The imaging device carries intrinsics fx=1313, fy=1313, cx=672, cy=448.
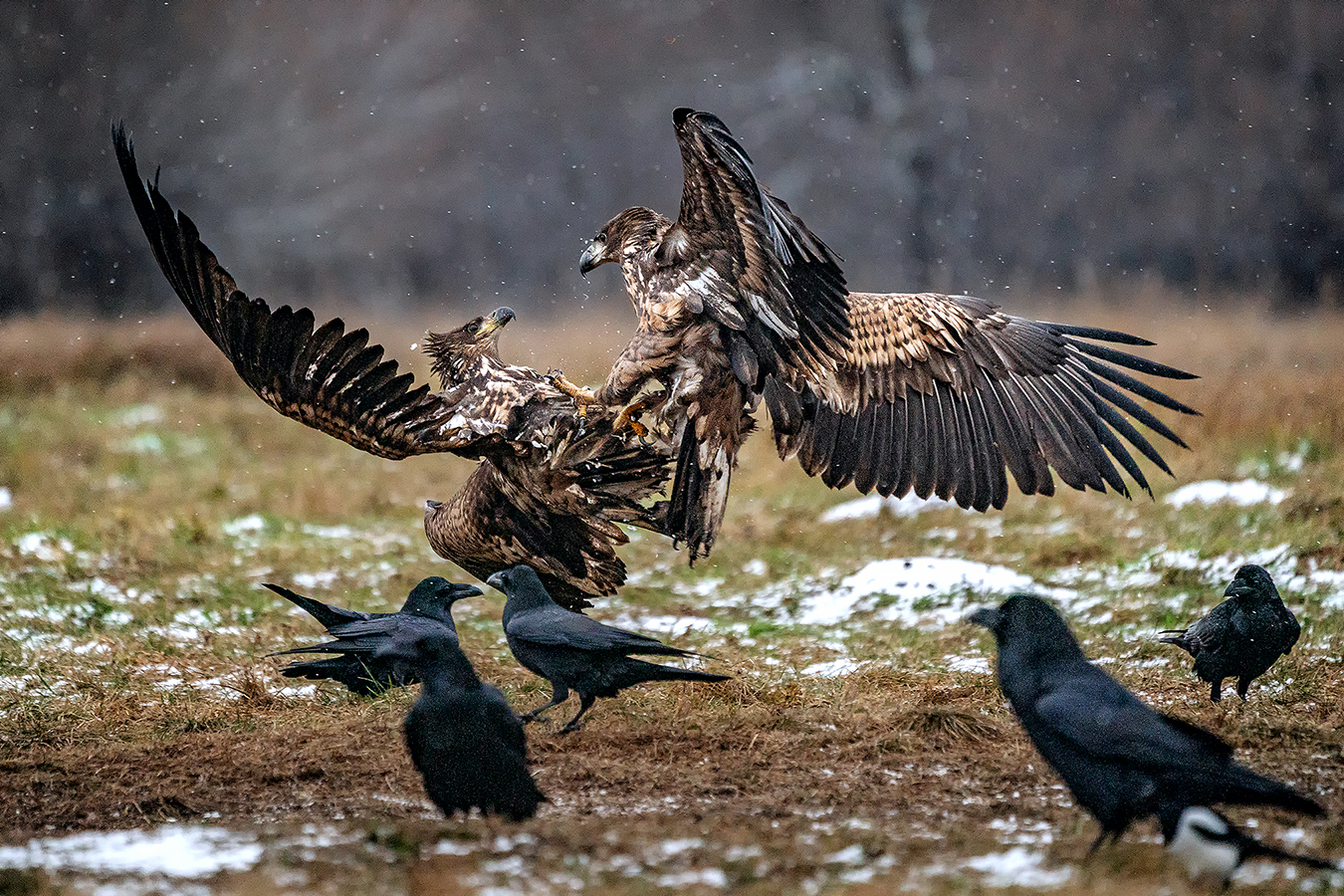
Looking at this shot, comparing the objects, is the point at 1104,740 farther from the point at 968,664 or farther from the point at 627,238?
the point at 627,238

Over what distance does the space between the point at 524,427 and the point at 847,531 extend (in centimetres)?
408

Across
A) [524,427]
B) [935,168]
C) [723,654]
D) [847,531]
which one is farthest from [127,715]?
[935,168]

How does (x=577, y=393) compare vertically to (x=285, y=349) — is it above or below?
below

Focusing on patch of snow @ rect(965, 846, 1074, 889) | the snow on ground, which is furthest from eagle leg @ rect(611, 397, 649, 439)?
patch of snow @ rect(965, 846, 1074, 889)

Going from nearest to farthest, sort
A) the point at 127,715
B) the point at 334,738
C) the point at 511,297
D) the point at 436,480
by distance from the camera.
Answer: the point at 334,738
the point at 127,715
the point at 436,480
the point at 511,297

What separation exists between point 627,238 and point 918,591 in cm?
280

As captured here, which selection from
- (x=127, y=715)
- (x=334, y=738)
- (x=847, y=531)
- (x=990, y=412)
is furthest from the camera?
(x=847, y=531)

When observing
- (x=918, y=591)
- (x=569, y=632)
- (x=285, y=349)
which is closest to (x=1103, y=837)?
(x=569, y=632)

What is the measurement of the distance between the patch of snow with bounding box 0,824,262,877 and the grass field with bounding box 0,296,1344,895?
1 centimetres

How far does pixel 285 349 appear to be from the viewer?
Result: 14.9 feet

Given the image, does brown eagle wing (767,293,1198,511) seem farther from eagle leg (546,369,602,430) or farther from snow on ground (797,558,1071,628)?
snow on ground (797,558,1071,628)

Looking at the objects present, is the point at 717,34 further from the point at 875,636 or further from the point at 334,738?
the point at 334,738

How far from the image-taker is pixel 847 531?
28.1 ft

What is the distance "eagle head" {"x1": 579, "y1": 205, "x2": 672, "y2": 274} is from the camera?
477cm
